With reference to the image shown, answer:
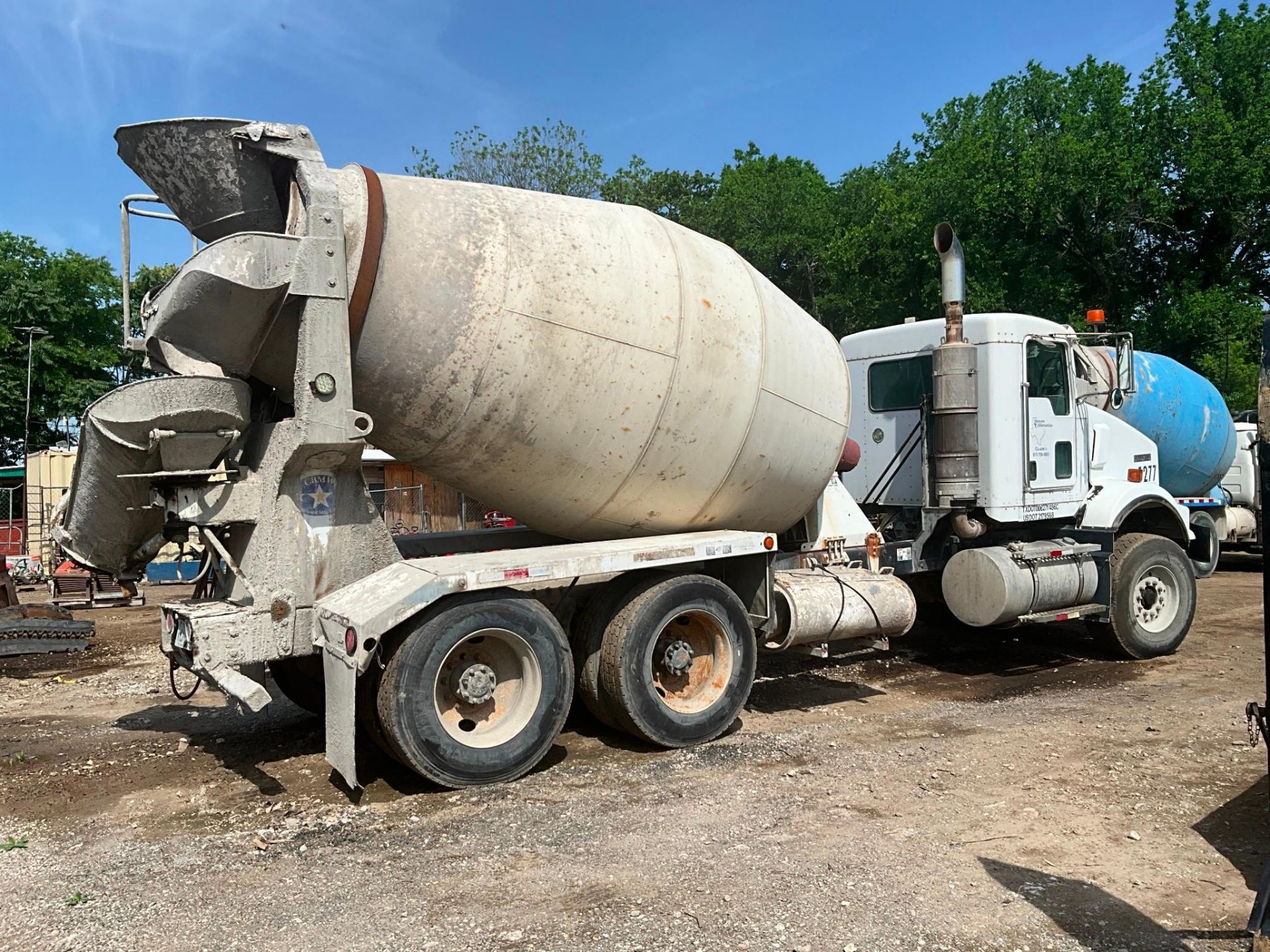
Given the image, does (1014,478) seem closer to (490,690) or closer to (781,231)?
(490,690)

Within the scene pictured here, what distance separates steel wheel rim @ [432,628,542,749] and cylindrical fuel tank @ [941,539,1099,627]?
4262mm

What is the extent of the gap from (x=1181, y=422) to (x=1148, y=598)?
164 inches

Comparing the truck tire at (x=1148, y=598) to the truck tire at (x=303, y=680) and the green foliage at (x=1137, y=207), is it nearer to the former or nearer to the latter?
the truck tire at (x=303, y=680)

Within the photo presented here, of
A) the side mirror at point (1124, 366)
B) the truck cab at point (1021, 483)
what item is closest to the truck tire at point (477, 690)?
the truck cab at point (1021, 483)

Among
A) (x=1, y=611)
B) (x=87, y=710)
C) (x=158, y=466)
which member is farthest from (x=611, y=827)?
(x=1, y=611)

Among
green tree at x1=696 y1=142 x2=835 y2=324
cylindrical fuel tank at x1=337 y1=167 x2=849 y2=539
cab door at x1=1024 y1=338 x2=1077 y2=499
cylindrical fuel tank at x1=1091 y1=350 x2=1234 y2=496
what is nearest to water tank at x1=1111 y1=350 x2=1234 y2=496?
cylindrical fuel tank at x1=1091 y1=350 x2=1234 y2=496

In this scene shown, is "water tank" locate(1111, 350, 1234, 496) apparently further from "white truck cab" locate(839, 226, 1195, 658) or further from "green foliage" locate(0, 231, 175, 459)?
"green foliage" locate(0, 231, 175, 459)

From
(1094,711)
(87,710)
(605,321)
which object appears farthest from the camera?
(87,710)

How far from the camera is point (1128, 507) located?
908 centimetres

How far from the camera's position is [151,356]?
5.75 metres

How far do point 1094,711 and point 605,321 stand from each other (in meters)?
4.62

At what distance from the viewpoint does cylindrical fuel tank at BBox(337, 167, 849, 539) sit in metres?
5.60

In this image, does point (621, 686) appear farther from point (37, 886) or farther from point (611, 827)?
point (37, 886)

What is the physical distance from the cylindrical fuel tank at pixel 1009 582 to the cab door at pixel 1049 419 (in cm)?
61
